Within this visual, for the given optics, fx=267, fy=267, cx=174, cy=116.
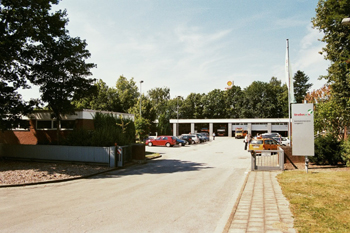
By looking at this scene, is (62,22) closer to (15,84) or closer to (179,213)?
(15,84)

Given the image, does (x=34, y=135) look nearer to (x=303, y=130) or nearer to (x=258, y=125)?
(x=303, y=130)

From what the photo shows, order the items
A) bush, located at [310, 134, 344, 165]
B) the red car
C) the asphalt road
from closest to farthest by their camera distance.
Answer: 1. the asphalt road
2. bush, located at [310, 134, 344, 165]
3. the red car

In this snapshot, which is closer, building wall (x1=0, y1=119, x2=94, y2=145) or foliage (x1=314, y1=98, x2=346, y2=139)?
building wall (x1=0, y1=119, x2=94, y2=145)

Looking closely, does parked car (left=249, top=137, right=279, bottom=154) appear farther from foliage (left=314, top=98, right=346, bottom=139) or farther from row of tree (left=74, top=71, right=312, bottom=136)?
row of tree (left=74, top=71, right=312, bottom=136)

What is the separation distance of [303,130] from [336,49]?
27.2 feet

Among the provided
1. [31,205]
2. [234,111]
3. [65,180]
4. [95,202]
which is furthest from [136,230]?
[234,111]

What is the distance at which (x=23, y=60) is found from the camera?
18.3m

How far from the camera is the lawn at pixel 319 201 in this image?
5488 millimetres

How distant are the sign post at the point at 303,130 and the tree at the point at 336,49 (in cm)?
512

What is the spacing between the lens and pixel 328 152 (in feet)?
50.0

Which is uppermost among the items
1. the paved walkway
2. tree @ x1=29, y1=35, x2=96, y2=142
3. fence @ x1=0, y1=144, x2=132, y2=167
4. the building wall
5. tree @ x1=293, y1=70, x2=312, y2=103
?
tree @ x1=293, y1=70, x2=312, y2=103

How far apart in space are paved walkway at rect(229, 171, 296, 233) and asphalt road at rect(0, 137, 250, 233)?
39 centimetres

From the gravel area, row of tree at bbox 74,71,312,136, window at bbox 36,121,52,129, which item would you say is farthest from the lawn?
row of tree at bbox 74,71,312,136

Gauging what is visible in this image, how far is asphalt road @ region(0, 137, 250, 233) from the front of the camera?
603cm
